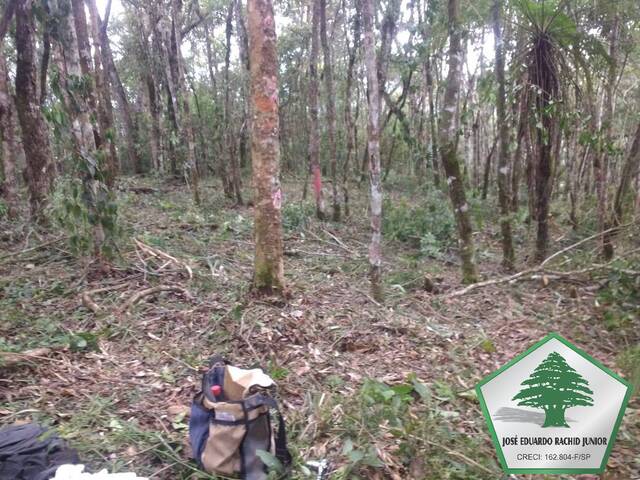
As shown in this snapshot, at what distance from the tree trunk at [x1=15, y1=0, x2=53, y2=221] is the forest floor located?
31.3 inches

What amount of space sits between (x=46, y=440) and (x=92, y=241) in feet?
10.5

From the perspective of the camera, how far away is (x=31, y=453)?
2.41m

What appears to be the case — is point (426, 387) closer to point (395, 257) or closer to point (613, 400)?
point (613, 400)

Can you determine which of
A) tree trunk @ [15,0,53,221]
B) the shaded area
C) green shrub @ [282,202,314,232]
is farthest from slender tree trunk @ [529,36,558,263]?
tree trunk @ [15,0,53,221]

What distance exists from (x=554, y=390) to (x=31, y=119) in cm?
835

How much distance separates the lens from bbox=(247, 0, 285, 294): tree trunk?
429cm

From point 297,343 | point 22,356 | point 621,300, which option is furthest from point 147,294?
point 621,300

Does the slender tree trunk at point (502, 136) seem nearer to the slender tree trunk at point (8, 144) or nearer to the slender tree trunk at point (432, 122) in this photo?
the slender tree trunk at point (432, 122)

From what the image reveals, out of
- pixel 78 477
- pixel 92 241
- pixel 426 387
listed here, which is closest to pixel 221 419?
pixel 78 477

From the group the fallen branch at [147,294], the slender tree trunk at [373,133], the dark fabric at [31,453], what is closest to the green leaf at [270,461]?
the dark fabric at [31,453]

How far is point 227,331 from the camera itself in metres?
4.26

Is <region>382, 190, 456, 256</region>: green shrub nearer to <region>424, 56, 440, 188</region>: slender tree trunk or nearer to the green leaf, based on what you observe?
<region>424, 56, 440, 188</region>: slender tree trunk

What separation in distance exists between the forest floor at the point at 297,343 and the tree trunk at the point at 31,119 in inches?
31.3

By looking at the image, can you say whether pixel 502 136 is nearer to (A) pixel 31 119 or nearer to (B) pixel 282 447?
(B) pixel 282 447
